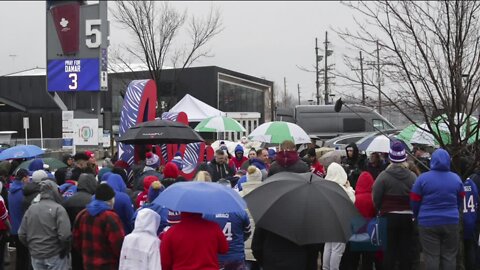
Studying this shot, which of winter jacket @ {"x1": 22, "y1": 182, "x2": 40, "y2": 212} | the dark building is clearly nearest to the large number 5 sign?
the dark building

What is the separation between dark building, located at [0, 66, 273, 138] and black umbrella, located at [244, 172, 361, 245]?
106 ft

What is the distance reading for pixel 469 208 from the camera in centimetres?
798

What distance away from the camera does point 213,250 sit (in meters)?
4.92

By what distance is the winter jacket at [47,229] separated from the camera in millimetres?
6703

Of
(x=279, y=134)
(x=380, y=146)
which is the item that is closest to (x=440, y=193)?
(x=380, y=146)

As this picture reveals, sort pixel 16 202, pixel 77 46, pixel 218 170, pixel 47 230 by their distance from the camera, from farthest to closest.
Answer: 1. pixel 77 46
2. pixel 218 170
3. pixel 16 202
4. pixel 47 230

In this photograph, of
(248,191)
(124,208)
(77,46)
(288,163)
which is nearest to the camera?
(124,208)

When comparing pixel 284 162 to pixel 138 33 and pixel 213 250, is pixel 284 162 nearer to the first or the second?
pixel 213 250

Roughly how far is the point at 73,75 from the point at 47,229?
21233 mm

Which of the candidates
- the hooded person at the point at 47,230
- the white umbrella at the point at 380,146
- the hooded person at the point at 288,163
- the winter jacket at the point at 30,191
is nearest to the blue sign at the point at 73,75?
the white umbrella at the point at 380,146

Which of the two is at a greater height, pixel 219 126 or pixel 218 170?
pixel 219 126

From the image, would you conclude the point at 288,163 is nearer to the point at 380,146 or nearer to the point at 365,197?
the point at 365,197

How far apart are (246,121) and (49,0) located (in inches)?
736

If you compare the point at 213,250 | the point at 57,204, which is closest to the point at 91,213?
the point at 57,204
